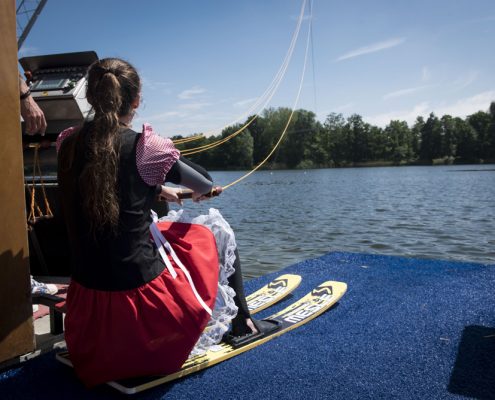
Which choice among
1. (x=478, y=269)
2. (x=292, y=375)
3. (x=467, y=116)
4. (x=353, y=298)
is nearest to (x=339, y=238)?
(x=478, y=269)

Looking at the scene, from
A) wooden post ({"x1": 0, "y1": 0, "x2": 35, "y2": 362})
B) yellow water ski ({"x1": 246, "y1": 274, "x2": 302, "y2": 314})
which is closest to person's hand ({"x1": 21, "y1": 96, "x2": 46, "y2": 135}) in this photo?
wooden post ({"x1": 0, "y1": 0, "x2": 35, "y2": 362})

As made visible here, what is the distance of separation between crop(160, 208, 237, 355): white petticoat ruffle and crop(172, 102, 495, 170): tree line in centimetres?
5960

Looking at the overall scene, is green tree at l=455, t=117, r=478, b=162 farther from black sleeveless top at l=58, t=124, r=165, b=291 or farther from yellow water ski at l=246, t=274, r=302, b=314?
black sleeveless top at l=58, t=124, r=165, b=291

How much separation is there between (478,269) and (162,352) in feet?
12.6

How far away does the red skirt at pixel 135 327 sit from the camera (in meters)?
2.21

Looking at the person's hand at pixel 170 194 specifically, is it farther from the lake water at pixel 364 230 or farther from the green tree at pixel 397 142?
the green tree at pixel 397 142

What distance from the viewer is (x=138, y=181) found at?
2146mm

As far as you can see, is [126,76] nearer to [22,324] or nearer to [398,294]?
[22,324]

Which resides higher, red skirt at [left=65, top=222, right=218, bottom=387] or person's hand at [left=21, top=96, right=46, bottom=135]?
person's hand at [left=21, top=96, right=46, bottom=135]

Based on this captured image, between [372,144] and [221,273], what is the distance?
97043 mm

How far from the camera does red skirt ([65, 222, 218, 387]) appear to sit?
221 cm

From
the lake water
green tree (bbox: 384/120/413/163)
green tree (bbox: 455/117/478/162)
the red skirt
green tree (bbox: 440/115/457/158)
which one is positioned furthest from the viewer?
green tree (bbox: 384/120/413/163)

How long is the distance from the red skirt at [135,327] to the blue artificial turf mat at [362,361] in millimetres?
219

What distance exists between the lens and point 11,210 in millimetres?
2543
